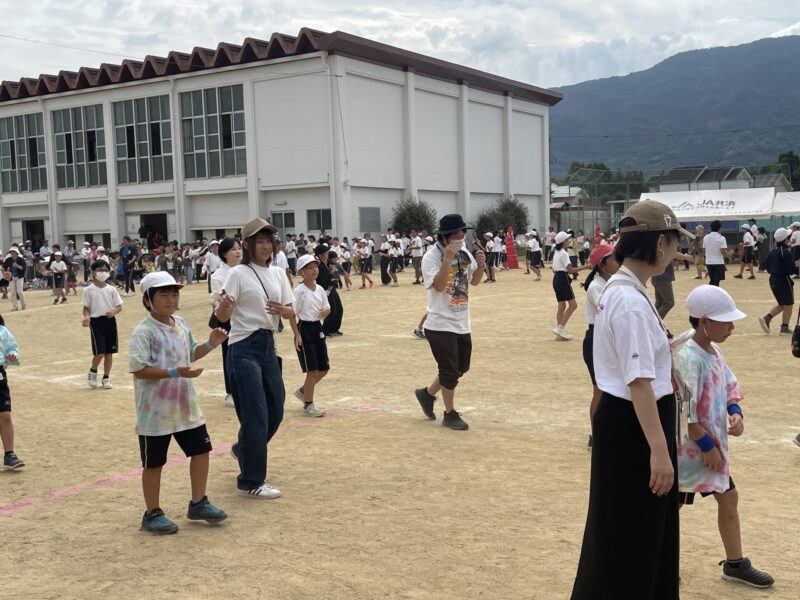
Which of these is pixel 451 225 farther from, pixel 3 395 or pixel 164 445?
pixel 3 395

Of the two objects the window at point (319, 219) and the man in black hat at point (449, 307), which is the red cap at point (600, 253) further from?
the window at point (319, 219)

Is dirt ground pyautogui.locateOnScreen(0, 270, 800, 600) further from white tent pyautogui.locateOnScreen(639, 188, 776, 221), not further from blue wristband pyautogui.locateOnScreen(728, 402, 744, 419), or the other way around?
white tent pyautogui.locateOnScreen(639, 188, 776, 221)

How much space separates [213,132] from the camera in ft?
136

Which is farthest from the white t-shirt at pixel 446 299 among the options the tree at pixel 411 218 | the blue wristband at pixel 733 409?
the tree at pixel 411 218

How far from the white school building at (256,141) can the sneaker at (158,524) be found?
32.6 metres

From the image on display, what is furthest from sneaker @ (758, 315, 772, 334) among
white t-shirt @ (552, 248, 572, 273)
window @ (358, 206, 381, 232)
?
window @ (358, 206, 381, 232)

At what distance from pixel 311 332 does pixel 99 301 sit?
11.4ft

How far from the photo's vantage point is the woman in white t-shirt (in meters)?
5.74

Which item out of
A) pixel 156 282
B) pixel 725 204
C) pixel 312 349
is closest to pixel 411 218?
pixel 725 204

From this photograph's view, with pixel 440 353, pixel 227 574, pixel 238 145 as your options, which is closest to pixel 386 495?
pixel 227 574

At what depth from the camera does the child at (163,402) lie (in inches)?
201

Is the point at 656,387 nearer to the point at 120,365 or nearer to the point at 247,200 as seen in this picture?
the point at 120,365

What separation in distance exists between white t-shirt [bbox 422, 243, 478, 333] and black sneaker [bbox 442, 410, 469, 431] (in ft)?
2.69

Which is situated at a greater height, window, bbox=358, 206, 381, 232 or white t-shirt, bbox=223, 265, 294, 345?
window, bbox=358, 206, 381, 232
